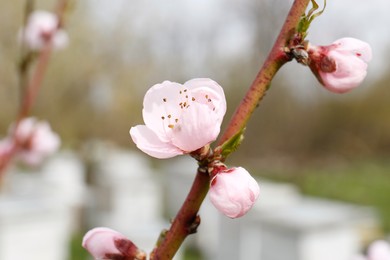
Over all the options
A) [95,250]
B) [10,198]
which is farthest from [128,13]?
[95,250]

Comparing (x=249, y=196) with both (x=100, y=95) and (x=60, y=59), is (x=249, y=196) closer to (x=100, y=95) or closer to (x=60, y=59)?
(x=60, y=59)

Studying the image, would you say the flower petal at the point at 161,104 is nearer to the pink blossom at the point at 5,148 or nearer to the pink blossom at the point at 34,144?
the pink blossom at the point at 5,148

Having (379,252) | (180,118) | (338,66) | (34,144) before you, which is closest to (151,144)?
(180,118)

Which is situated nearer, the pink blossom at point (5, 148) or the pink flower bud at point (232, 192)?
the pink flower bud at point (232, 192)

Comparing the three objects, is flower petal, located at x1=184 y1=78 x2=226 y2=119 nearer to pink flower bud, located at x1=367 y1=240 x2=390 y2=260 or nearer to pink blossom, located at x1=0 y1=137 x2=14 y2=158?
pink flower bud, located at x1=367 y1=240 x2=390 y2=260

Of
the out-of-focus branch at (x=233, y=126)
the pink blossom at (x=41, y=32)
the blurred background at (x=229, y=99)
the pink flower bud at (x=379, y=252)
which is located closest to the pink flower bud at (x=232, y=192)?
the out-of-focus branch at (x=233, y=126)

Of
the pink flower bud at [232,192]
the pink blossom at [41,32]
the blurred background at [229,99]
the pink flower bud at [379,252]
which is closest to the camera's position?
the pink flower bud at [232,192]

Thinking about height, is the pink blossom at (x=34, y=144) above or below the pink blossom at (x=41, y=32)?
below
